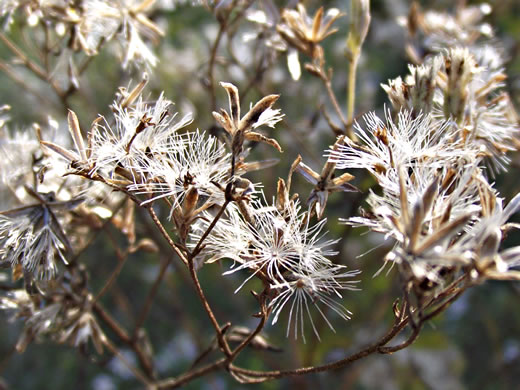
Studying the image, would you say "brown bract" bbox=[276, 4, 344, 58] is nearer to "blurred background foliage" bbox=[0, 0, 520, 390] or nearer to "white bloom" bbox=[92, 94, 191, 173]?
"white bloom" bbox=[92, 94, 191, 173]

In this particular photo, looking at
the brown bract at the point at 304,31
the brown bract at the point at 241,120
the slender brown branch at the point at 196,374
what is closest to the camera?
the brown bract at the point at 241,120

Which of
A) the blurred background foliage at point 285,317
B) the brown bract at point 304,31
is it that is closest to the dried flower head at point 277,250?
the brown bract at point 304,31

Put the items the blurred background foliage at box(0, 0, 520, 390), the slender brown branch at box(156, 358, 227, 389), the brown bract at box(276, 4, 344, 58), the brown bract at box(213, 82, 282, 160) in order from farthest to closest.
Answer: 1. the blurred background foliage at box(0, 0, 520, 390)
2. the brown bract at box(276, 4, 344, 58)
3. the slender brown branch at box(156, 358, 227, 389)
4. the brown bract at box(213, 82, 282, 160)

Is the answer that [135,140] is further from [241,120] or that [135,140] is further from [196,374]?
[196,374]

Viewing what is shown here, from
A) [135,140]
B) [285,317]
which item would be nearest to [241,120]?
[135,140]

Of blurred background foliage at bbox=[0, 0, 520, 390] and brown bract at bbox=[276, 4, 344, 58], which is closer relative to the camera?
brown bract at bbox=[276, 4, 344, 58]

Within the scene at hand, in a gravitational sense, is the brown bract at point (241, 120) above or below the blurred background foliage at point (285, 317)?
above

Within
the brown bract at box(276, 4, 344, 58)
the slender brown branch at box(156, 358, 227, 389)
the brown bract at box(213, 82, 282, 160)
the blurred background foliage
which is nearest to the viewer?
the brown bract at box(213, 82, 282, 160)

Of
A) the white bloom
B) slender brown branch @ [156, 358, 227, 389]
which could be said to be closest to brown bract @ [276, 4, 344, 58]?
the white bloom

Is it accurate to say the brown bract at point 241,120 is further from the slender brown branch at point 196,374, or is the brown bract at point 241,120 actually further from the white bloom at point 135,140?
the slender brown branch at point 196,374
